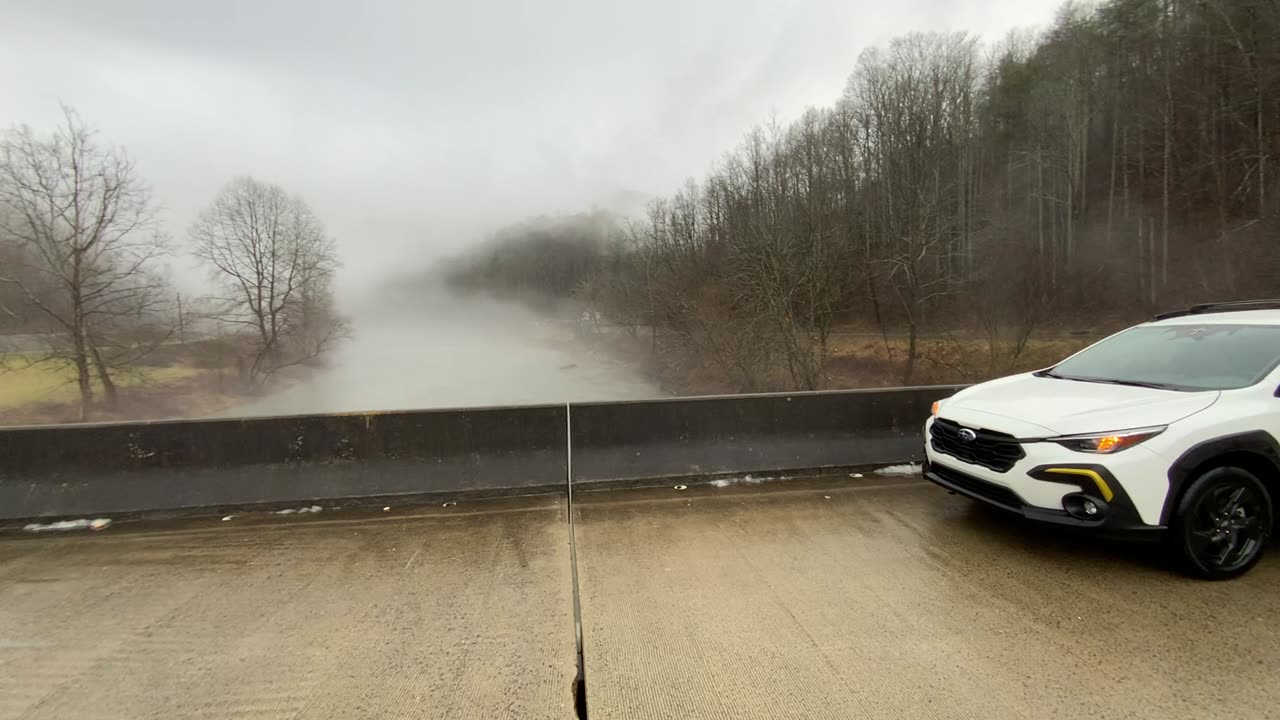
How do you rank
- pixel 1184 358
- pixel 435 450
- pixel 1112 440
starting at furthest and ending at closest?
pixel 435 450, pixel 1184 358, pixel 1112 440

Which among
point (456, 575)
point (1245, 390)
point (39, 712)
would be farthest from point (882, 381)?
point (39, 712)

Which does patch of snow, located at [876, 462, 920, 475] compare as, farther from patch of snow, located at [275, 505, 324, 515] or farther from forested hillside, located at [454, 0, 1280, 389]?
forested hillside, located at [454, 0, 1280, 389]

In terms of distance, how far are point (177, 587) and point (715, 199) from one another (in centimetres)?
4211

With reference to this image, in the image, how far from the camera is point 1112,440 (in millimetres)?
3615

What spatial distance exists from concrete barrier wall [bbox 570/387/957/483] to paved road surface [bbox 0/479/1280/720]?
1.09 metres

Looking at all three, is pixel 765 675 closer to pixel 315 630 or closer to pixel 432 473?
pixel 315 630

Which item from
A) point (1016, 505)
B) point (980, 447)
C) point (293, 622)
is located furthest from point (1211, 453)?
point (293, 622)

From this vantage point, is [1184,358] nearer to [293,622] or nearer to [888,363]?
[293,622]

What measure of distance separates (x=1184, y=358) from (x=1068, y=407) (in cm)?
131

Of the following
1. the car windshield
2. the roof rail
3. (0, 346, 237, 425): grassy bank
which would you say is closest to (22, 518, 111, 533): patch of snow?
the car windshield

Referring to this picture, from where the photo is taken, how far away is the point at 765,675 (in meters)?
2.87

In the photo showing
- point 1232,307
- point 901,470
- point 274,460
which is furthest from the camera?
point 901,470

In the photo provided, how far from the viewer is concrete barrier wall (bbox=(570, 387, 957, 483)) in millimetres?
6000

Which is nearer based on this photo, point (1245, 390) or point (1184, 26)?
point (1245, 390)
